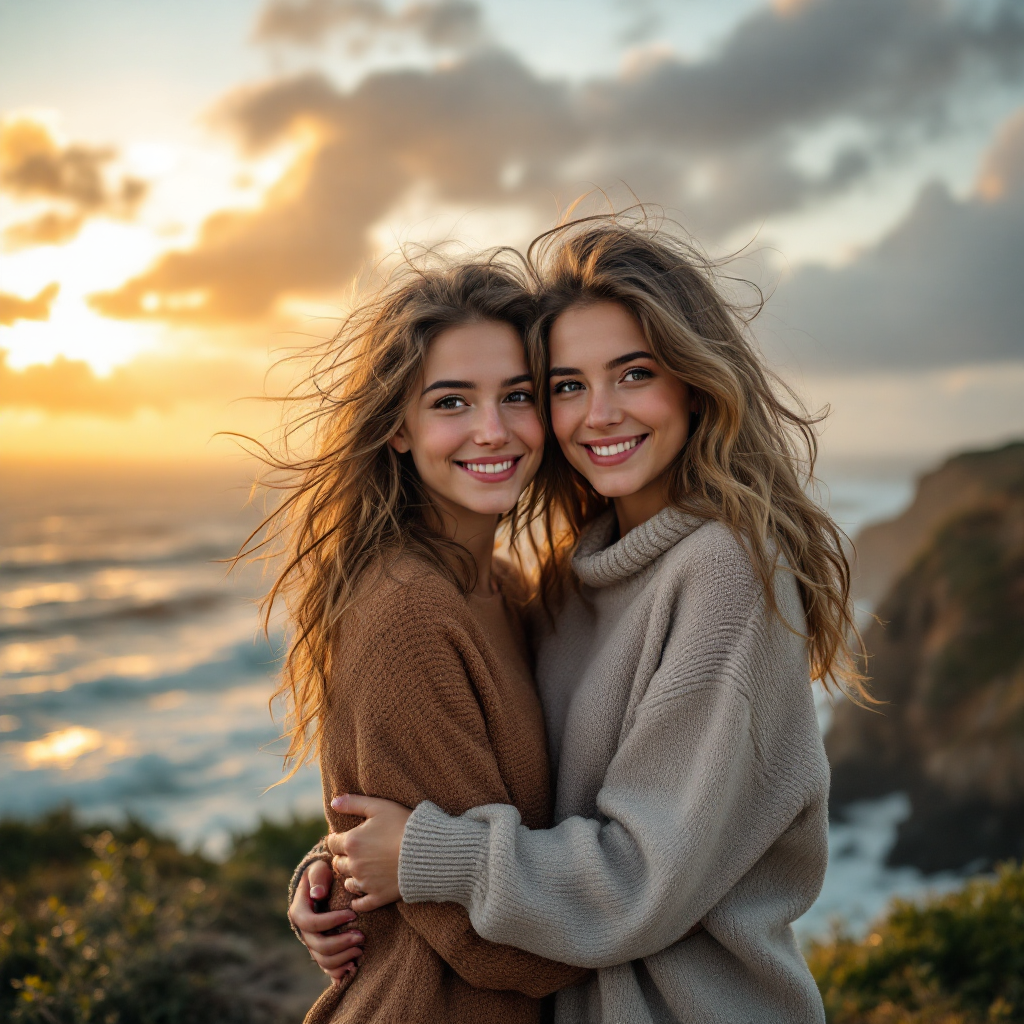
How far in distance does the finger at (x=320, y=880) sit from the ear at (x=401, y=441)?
1307mm

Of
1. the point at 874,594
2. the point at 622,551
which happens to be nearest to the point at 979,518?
the point at 874,594

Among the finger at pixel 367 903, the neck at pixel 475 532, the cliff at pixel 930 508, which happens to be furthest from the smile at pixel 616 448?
the cliff at pixel 930 508

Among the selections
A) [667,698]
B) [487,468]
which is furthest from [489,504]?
[667,698]

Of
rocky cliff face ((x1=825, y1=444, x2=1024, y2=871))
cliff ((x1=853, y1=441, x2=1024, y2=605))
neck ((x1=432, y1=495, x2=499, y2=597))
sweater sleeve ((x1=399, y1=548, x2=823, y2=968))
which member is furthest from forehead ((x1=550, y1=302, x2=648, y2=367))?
cliff ((x1=853, y1=441, x2=1024, y2=605))

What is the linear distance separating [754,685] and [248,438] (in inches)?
72.3

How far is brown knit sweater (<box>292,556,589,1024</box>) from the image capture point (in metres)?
2.21

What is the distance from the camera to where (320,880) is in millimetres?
2490

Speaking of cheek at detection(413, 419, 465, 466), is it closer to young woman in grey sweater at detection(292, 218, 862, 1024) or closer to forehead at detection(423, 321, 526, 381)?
forehead at detection(423, 321, 526, 381)

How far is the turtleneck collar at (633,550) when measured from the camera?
8.24 ft

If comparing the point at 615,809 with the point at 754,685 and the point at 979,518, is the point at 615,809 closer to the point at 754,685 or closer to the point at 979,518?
the point at 754,685

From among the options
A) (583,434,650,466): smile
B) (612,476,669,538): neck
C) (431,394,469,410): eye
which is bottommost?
(612,476,669,538): neck

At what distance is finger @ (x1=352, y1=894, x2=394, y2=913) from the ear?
136 cm

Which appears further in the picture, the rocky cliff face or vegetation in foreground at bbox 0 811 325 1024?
the rocky cliff face

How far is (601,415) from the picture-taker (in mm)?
2678
